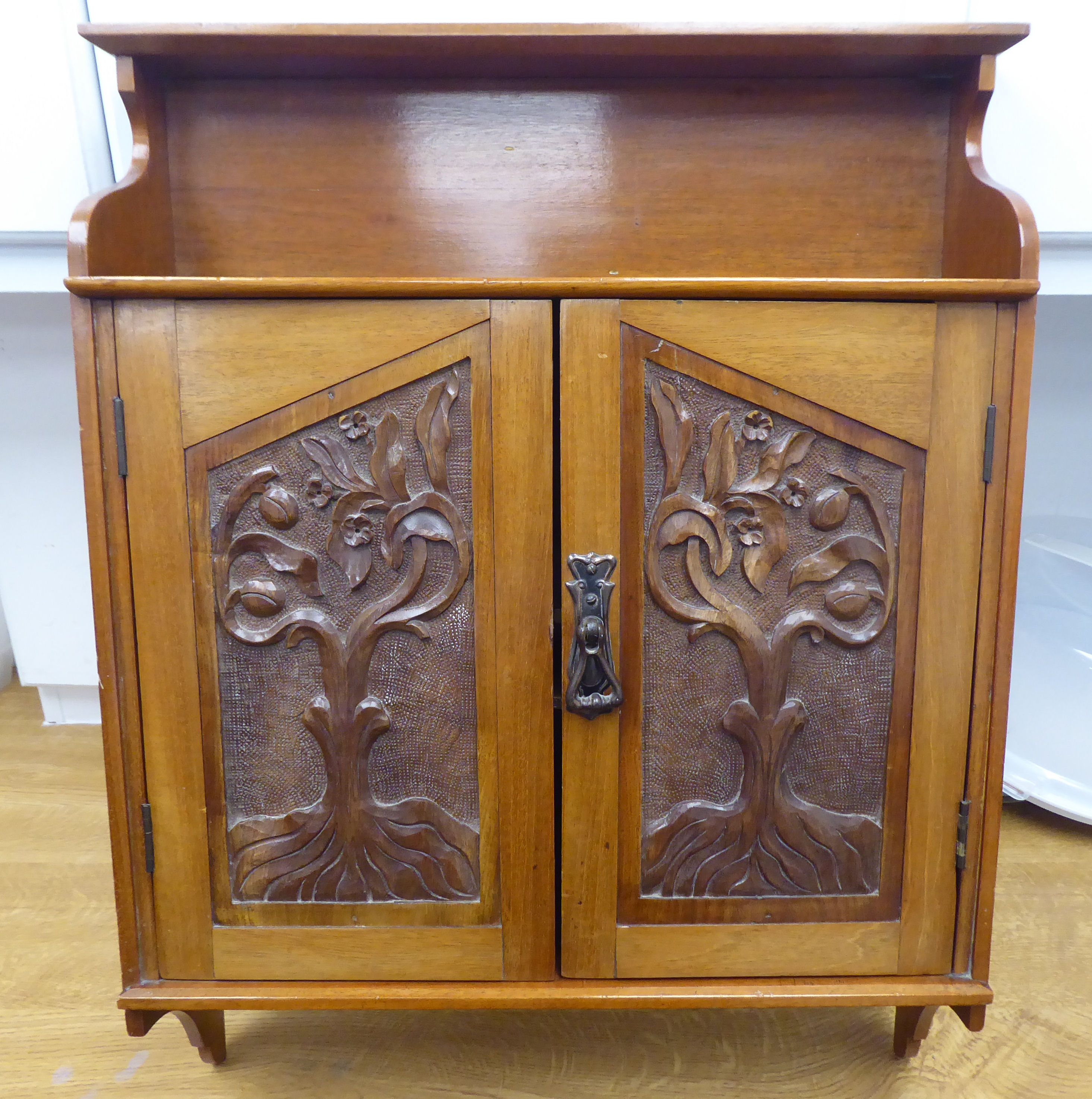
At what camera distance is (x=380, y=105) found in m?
1.20

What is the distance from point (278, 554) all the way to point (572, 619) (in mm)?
335

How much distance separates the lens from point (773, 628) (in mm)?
932

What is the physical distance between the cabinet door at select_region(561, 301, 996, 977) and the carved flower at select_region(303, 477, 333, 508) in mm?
259

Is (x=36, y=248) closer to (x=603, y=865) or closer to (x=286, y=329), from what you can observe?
(x=286, y=329)

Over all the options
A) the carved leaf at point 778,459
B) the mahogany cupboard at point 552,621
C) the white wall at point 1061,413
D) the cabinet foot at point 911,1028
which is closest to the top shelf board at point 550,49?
the mahogany cupboard at point 552,621

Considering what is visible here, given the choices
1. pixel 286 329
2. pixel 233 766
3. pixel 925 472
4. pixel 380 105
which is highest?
pixel 380 105

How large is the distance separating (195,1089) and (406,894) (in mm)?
446

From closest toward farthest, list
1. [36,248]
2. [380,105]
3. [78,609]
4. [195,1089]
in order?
1. [195,1089]
2. [380,105]
3. [36,248]
4. [78,609]

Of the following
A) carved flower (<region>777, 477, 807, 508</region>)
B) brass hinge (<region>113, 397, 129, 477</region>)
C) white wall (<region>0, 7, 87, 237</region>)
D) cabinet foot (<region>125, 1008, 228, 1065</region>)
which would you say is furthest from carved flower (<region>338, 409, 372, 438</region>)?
white wall (<region>0, 7, 87, 237</region>)

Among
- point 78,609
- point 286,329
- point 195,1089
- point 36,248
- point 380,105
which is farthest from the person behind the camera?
point 78,609

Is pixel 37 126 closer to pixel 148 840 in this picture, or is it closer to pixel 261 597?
pixel 261 597

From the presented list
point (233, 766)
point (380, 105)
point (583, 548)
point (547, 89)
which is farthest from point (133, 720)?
point (547, 89)

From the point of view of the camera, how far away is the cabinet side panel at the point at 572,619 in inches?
34.4

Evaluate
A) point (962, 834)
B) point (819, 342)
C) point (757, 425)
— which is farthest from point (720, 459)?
point (962, 834)
